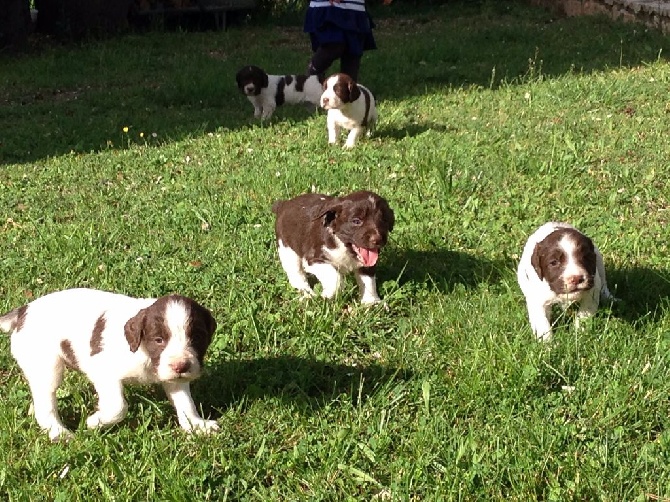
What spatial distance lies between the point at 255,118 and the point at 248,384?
23.1 feet

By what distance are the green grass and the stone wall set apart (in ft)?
9.72

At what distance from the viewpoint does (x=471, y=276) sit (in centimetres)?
585

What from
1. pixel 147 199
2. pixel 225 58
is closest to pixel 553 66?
pixel 225 58

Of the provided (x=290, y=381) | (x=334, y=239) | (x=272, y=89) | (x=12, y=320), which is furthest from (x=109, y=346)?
(x=272, y=89)

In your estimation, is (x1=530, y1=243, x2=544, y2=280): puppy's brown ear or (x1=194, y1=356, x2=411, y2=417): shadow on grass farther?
(x1=530, y1=243, x2=544, y2=280): puppy's brown ear

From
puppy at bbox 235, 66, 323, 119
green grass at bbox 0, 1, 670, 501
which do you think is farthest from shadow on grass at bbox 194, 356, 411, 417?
puppy at bbox 235, 66, 323, 119

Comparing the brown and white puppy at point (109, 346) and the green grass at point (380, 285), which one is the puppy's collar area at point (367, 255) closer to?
the green grass at point (380, 285)

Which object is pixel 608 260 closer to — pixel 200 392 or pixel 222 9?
pixel 200 392

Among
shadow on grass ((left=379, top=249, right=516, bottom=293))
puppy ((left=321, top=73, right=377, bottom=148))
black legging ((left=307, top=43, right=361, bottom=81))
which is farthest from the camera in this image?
black legging ((left=307, top=43, right=361, bottom=81))

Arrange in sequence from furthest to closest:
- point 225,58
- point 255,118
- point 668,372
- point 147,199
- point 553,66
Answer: point 225,58 < point 553,66 < point 255,118 < point 147,199 < point 668,372

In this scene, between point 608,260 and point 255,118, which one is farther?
point 255,118

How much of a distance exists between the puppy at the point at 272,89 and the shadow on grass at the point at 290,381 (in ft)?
22.3

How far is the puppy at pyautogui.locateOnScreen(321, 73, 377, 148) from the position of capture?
29.8ft

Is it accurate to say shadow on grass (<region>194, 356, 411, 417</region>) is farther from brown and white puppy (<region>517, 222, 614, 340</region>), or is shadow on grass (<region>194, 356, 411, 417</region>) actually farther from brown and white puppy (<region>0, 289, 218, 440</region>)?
brown and white puppy (<region>517, 222, 614, 340</region>)
